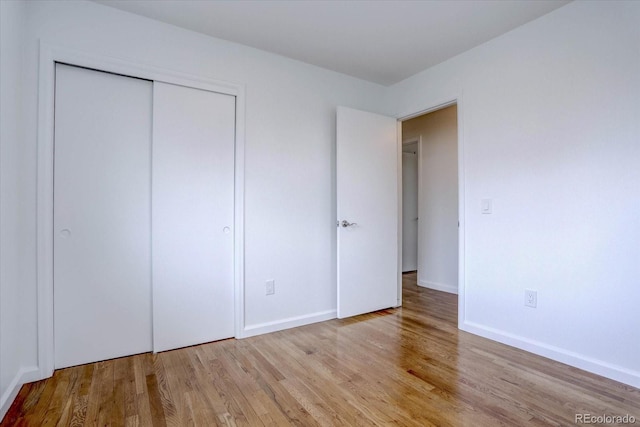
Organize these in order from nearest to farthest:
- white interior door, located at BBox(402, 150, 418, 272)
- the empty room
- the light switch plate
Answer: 1. the empty room
2. the light switch plate
3. white interior door, located at BBox(402, 150, 418, 272)

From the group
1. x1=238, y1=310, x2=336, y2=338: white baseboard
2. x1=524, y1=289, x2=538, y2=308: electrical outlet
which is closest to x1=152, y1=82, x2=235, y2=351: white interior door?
x1=238, y1=310, x2=336, y2=338: white baseboard

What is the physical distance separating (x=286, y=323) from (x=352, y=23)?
2.51m

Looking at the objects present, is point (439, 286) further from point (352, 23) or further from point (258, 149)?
point (352, 23)

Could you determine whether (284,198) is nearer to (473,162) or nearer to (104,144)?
(104,144)

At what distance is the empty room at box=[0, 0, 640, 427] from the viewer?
1.79 meters

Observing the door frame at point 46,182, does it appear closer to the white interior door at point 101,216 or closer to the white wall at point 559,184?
the white interior door at point 101,216

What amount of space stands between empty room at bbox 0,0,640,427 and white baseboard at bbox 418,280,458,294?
3.36ft

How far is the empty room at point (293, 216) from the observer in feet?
5.87

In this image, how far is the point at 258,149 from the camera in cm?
274

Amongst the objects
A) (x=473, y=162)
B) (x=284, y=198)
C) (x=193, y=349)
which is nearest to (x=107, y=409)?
(x=193, y=349)

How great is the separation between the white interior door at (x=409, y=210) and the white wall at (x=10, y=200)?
181 inches

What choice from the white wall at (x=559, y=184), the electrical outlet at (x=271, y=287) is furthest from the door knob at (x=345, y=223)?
the white wall at (x=559, y=184)

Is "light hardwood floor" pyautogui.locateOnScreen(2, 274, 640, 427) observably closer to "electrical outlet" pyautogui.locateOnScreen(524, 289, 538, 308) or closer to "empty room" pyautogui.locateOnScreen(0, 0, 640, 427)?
"empty room" pyautogui.locateOnScreen(0, 0, 640, 427)

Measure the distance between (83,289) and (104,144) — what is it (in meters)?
0.99
